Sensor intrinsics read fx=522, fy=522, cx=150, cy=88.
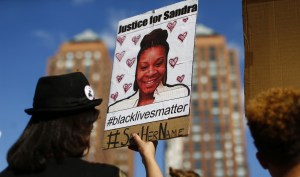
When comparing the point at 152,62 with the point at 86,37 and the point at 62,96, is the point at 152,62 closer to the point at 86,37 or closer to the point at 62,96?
the point at 62,96

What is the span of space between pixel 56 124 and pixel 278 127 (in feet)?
3.25

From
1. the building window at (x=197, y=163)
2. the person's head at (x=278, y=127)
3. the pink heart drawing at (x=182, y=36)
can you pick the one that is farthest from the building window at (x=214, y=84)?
the person's head at (x=278, y=127)

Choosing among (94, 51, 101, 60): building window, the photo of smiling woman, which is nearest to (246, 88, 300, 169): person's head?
the photo of smiling woman

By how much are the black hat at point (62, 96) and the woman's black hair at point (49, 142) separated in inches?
1.6

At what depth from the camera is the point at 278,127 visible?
224 cm

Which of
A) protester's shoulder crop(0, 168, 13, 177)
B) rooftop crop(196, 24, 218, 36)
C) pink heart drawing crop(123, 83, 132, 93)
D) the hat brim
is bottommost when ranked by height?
protester's shoulder crop(0, 168, 13, 177)

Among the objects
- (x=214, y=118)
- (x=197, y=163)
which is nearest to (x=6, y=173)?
(x=197, y=163)

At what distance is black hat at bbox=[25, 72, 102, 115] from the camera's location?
244 centimetres

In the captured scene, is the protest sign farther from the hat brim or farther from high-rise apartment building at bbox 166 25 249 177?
high-rise apartment building at bbox 166 25 249 177

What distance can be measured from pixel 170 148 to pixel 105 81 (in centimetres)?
2768

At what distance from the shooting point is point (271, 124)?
2246 mm

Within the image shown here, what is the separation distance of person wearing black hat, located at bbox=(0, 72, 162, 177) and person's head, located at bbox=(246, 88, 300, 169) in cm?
65

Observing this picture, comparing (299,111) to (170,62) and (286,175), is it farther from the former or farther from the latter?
(170,62)

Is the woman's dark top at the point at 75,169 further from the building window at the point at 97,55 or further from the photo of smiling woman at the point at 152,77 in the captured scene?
the building window at the point at 97,55
